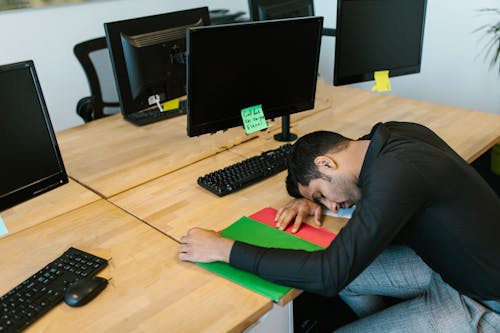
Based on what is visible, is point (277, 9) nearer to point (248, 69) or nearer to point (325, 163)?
point (248, 69)

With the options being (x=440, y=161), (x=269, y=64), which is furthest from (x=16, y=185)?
(x=440, y=161)

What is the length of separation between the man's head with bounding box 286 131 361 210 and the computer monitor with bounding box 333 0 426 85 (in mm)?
652

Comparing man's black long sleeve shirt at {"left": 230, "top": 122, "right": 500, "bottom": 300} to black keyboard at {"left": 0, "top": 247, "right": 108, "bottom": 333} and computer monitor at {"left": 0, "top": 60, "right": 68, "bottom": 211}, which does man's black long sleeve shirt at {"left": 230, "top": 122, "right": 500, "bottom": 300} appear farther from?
computer monitor at {"left": 0, "top": 60, "right": 68, "bottom": 211}

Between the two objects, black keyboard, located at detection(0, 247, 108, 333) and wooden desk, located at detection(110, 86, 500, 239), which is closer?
black keyboard, located at detection(0, 247, 108, 333)

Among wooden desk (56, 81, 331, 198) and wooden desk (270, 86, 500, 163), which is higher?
wooden desk (56, 81, 331, 198)

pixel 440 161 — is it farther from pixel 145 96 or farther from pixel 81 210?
pixel 145 96

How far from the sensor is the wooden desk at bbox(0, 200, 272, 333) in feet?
3.31

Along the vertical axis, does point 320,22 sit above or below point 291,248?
above

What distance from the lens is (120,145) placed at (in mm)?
1933

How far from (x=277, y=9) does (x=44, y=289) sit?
5.34ft

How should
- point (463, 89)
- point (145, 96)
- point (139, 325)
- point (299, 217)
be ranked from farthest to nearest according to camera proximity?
point (463, 89) → point (145, 96) → point (299, 217) → point (139, 325)

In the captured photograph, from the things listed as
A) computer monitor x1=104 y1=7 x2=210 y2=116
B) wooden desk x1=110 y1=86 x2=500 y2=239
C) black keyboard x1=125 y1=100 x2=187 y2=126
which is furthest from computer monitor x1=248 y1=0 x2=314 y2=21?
black keyboard x1=125 y1=100 x2=187 y2=126

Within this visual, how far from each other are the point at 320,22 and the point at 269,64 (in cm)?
24

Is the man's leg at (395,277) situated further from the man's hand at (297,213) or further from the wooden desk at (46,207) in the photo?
the wooden desk at (46,207)
